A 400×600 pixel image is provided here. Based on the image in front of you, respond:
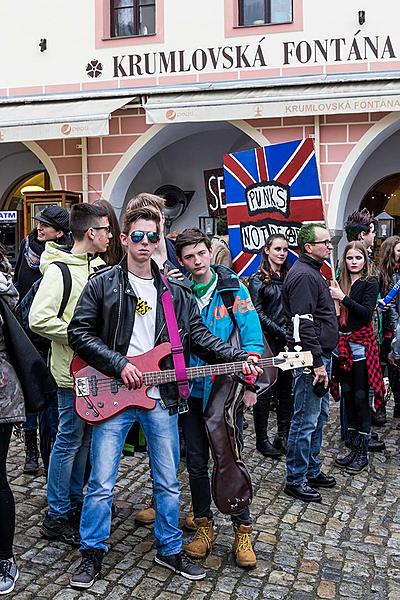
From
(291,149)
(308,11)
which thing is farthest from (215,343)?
(308,11)

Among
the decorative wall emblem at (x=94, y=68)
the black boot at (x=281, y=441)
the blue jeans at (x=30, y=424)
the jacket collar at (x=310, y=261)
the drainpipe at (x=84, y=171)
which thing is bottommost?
the black boot at (x=281, y=441)

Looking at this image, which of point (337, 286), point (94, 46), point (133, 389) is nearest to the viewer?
point (133, 389)

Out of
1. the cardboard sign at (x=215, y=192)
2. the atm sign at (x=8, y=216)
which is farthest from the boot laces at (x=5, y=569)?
the atm sign at (x=8, y=216)

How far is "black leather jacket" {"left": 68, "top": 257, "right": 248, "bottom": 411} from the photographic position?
329 centimetres

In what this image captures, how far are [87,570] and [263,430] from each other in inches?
92.0

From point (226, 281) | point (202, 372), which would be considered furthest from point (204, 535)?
point (226, 281)

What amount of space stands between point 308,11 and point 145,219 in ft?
24.2

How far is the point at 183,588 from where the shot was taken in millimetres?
3451

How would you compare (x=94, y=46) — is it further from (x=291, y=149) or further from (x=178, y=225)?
(x=291, y=149)

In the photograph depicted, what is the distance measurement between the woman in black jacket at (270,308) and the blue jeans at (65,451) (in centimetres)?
182

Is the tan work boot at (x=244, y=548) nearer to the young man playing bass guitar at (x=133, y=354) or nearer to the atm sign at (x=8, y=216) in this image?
the young man playing bass guitar at (x=133, y=354)

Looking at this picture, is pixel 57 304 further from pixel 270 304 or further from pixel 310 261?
pixel 270 304

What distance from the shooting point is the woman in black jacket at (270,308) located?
17.7 feet

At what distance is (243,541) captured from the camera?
3.71 m
